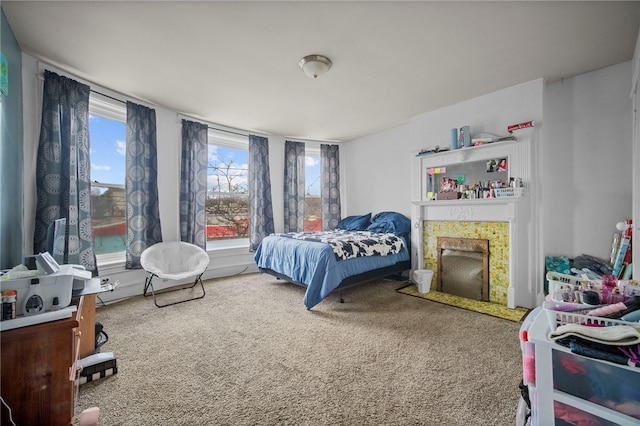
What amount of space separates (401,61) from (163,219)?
3.61 m

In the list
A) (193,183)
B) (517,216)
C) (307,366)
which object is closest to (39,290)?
(307,366)

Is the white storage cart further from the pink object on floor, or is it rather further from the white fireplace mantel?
the white fireplace mantel

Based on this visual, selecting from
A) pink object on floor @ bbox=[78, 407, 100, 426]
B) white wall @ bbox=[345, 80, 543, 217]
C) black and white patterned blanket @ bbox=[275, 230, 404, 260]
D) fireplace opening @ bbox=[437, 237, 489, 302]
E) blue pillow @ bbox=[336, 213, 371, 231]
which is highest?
white wall @ bbox=[345, 80, 543, 217]

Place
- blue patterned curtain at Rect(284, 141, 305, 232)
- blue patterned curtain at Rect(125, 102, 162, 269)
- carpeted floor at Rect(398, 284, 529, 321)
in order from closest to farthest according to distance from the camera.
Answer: carpeted floor at Rect(398, 284, 529, 321), blue patterned curtain at Rect(125, 102, 162, 269), blue patterned curtain at Rect(284, 141, 305, 232)

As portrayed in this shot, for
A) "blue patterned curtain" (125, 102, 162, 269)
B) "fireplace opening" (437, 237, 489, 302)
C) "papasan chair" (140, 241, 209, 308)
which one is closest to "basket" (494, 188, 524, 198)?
"fireplace opening" (437, 237, 489, 302)

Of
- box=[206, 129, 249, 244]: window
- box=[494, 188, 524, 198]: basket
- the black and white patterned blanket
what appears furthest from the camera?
box=[206, 129, 249, 244]: window

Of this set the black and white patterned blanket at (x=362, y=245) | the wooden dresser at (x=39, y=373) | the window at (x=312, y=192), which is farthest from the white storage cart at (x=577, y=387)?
the window at (x=312, y=192)

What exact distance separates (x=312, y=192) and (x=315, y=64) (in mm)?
3293

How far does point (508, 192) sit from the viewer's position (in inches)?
117

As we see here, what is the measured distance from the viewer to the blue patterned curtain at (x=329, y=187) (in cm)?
539

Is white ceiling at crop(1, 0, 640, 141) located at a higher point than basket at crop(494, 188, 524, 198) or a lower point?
higher

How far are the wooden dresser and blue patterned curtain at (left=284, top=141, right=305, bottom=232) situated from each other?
387 cm

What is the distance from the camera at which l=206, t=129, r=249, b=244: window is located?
4.52 meters

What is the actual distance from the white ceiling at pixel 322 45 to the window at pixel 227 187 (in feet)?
4.05
